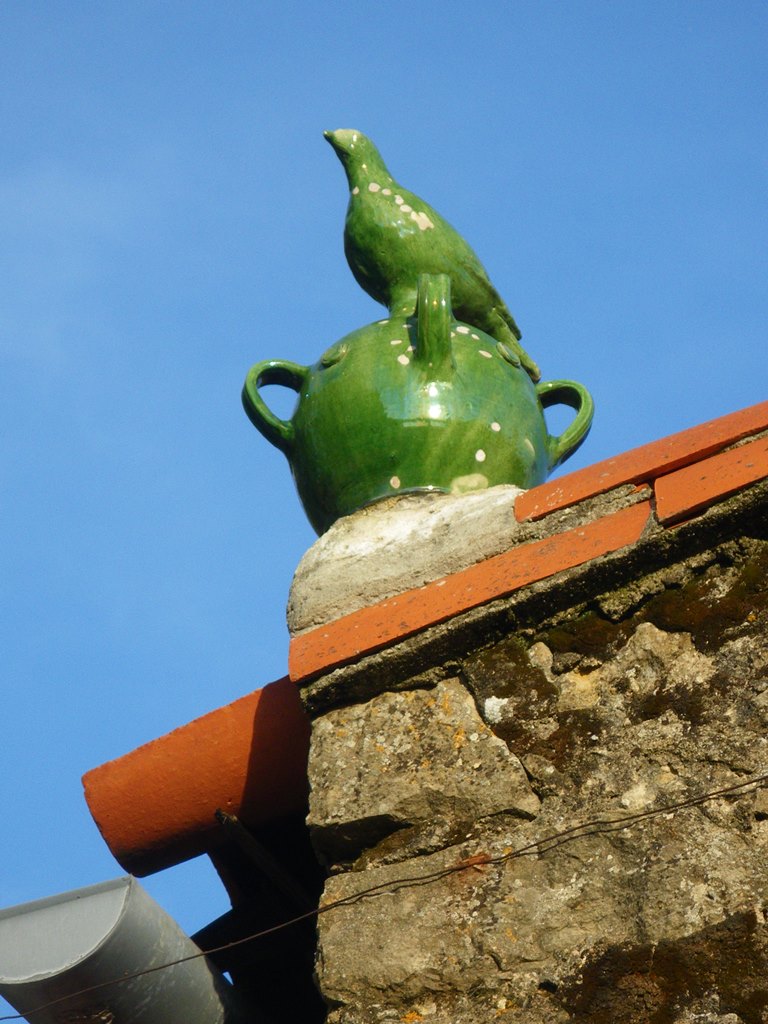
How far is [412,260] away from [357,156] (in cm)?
41

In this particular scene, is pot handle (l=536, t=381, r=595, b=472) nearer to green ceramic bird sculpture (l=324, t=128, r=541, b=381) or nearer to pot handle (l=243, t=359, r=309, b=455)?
green ceramic bird sculpture (l=324, t=128, r=541, b=381)

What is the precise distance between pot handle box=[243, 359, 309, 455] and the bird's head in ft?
2.07

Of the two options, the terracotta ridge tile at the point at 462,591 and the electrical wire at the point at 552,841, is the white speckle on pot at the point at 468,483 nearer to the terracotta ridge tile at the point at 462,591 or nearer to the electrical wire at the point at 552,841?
the terracotta ridge tile at the point at 462,591

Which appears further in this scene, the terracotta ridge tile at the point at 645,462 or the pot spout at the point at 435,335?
the pot spout at the point at 435,335

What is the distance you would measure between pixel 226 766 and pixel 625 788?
2.78 ft

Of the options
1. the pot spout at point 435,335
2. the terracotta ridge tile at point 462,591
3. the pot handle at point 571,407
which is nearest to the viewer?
the terracotta ridge tile at point 462,591

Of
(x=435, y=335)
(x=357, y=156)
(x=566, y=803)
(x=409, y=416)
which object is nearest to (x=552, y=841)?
(x=566, y=803)

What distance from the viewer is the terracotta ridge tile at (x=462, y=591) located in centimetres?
236

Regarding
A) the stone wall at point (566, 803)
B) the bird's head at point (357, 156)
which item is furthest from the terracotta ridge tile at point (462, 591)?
the bird's head at point (357, 156)

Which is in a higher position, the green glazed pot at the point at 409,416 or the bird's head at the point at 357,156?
the bird's head at the point at 357,156

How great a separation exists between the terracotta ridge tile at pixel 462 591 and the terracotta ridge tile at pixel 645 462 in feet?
0.22

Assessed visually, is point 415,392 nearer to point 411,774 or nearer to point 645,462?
point 645,462

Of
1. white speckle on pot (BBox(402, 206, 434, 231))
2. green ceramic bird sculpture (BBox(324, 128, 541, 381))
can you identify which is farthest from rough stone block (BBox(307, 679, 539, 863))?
white speckle on pot (BBox(402, 206, 434, 231))

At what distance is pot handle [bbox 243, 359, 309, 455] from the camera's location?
11.0ft
